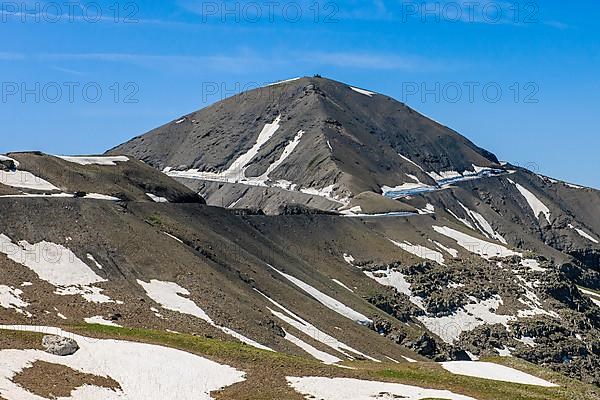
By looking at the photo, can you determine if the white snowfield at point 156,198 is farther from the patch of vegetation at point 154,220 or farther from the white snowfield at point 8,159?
the white snowfield at point 8,159

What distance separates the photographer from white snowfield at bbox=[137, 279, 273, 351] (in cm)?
8038

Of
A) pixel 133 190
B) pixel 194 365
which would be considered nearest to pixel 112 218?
pixel 133 190

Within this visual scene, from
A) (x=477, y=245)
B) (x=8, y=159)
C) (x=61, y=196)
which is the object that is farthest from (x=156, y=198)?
(x=477, y=245)

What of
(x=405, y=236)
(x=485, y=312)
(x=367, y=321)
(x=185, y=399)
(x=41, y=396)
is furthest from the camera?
(x=405, y=236)

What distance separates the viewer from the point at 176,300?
84.6 meters

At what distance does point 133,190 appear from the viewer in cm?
12038

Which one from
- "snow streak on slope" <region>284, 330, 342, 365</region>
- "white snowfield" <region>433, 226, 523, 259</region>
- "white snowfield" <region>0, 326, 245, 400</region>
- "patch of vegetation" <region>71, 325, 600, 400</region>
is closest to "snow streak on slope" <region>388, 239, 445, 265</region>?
"white snowfield" <region>433, 226, 523, 259</region>

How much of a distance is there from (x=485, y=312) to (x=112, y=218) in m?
84.1

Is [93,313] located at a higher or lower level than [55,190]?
lower

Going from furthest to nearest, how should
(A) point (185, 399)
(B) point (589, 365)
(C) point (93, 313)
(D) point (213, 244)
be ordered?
(B) point (589, 365) → (D) point (213, 244) → (C) point (93, 313) → (A) point (185, 399)

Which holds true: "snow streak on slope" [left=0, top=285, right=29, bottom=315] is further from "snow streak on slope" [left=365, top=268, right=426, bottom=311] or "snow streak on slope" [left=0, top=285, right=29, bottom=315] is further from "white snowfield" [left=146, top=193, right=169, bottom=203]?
"snow streak on slope" [left=365, top=268, right=426, bottom=311]

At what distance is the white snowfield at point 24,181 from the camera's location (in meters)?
103

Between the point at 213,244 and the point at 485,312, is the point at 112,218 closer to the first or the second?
the point at 213,244

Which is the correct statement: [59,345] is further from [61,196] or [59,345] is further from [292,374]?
[61,196]
